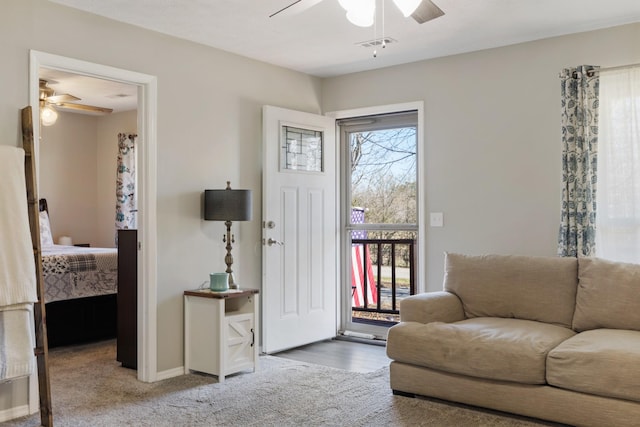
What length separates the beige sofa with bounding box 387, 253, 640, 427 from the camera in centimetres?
288

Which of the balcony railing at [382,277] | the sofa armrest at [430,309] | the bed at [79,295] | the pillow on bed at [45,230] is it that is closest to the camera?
the sofa armrest at [430,309]

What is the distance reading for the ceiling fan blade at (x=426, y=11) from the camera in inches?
100

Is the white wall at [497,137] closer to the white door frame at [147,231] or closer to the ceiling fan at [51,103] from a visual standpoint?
the white door frame at [147,231]

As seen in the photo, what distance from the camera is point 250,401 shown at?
3.56 m

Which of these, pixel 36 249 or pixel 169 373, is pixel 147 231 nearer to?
pixel 36 249

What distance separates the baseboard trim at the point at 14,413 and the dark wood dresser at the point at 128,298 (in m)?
1.00

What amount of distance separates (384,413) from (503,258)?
1380 millimetres

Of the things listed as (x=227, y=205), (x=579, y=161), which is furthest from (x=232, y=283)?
(x=579, y=161)

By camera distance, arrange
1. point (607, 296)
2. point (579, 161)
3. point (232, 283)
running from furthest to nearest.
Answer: point (232, 283) → point (579, 161) → point (607, 296)

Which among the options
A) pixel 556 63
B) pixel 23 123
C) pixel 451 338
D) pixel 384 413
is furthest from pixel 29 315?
pixel 556 63

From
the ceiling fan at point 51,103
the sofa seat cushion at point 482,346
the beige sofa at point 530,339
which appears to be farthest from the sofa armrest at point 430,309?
the ceiling fan at point 51,103

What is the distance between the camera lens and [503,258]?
3.96 m

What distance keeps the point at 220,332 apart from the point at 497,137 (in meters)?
2.58

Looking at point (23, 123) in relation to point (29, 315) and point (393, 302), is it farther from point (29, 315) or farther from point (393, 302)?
point (393, 302)
